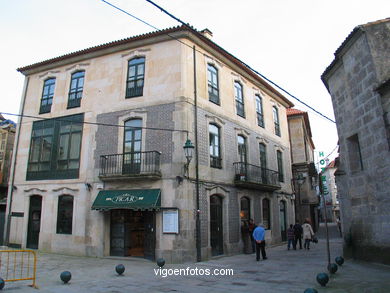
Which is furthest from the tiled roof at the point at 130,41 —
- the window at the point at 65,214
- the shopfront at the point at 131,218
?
the window at the point at 65,214

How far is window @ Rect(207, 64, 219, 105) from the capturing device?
50.9 ft

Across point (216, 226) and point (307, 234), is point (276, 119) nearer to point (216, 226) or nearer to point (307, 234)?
point (307, 234)

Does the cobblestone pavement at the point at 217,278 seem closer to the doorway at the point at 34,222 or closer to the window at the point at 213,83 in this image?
the doorway at the point at 34,222

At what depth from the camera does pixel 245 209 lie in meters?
16.5

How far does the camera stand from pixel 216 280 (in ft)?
28.8

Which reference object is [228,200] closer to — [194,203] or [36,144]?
[194,203]

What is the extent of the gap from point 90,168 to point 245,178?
7.74 m

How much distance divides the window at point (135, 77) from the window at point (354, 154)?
9270 mm

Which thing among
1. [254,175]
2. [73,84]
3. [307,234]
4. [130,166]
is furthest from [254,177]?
[73,84]

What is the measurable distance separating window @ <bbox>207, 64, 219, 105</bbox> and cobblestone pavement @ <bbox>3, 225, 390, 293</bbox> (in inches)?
311

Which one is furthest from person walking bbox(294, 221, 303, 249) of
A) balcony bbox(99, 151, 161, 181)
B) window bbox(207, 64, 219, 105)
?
balcony bbox(99, 151, 161, 181)

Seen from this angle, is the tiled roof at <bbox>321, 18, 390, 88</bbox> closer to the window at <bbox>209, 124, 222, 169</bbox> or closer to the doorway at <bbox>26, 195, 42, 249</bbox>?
the window at <bbox>209, 124, 222, 169</bbox>

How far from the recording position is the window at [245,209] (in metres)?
16.2

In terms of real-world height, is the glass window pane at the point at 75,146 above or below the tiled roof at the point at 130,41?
below
